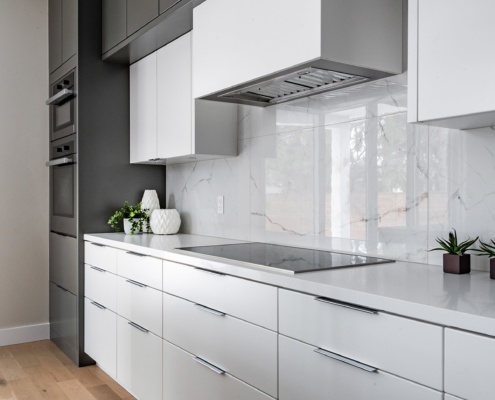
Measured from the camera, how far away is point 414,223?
1886 mm

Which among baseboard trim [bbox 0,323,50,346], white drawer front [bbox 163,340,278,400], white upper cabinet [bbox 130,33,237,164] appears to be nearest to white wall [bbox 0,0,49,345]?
baseboard trim [bbox 0,323,50,346]

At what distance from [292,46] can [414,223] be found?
0.81m

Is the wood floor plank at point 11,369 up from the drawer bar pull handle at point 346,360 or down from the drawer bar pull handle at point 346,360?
down

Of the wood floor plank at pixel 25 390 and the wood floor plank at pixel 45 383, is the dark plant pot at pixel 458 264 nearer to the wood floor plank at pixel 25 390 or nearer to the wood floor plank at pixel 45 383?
the wood floor plank at pixel 45 383

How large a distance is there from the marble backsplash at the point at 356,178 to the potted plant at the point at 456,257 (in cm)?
9

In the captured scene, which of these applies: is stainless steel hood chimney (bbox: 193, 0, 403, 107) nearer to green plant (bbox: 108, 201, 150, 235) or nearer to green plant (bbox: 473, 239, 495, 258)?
green plant (bbox: 473, 239, 495, 258)

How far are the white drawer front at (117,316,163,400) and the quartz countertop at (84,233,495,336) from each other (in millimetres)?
609

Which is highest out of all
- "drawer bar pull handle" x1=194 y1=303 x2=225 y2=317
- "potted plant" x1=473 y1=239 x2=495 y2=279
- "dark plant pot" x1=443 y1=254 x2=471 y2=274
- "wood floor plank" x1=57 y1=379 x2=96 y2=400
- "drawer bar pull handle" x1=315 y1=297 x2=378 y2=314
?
"potted plant" x1=473 y1=239 x2=495 y2=279

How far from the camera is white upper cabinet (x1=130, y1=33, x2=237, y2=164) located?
2.75 meters

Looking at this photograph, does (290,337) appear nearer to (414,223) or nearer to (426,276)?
(426,276)

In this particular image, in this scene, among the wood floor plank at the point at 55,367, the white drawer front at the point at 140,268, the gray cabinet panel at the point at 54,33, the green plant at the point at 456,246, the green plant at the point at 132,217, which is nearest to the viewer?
→ the green plant at the point at 456,246

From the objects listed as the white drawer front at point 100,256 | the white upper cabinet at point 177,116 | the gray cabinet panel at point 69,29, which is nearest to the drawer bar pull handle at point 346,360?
the white upper cabinet at point 177,116

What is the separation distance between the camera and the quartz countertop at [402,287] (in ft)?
3.65

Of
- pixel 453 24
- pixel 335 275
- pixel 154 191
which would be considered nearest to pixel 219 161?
pixel 154 191
